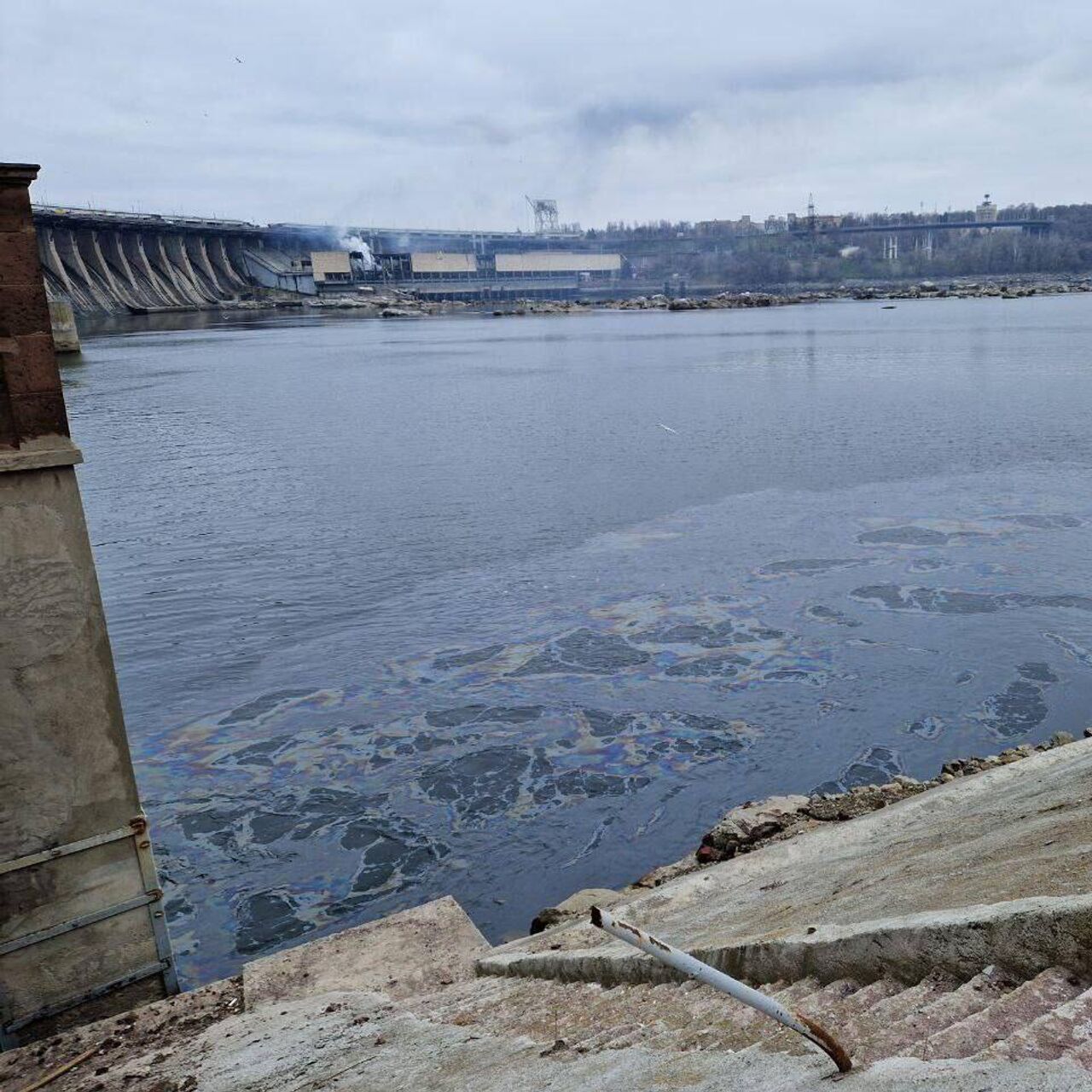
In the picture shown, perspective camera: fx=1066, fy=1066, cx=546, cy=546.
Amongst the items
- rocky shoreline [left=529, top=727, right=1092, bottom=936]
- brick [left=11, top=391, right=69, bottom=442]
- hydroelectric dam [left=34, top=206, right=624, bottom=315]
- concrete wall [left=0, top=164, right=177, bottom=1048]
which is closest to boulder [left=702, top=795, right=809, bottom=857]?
rocky shoreline [left=529, top=727, right=1092, bottom=936]

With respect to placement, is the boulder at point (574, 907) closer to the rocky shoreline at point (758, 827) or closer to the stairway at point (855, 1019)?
the rocky shoreline at point (758, 827)

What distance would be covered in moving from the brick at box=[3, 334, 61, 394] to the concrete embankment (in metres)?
3.77

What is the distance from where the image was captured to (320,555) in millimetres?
19000

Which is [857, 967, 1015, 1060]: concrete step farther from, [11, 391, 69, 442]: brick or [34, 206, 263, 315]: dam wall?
[34, 206, 263, 315]: dam wall

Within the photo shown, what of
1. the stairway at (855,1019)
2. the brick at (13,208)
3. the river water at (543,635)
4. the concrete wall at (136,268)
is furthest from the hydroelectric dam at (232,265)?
the stairway at (855,1019)

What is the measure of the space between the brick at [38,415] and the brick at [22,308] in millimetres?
375

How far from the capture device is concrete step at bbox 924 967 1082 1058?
10.6ft

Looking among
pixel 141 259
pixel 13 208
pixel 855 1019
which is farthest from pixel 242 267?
pixel 855 1019

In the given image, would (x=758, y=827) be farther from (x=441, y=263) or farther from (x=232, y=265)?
(x=441, y=263)

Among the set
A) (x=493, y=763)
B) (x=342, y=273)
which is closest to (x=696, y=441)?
(x=493, y=763)

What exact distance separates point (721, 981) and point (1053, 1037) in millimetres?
976

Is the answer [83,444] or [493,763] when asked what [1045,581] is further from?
[83,444]

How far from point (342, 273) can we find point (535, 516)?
151 metres

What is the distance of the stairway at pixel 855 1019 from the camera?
3.19m
